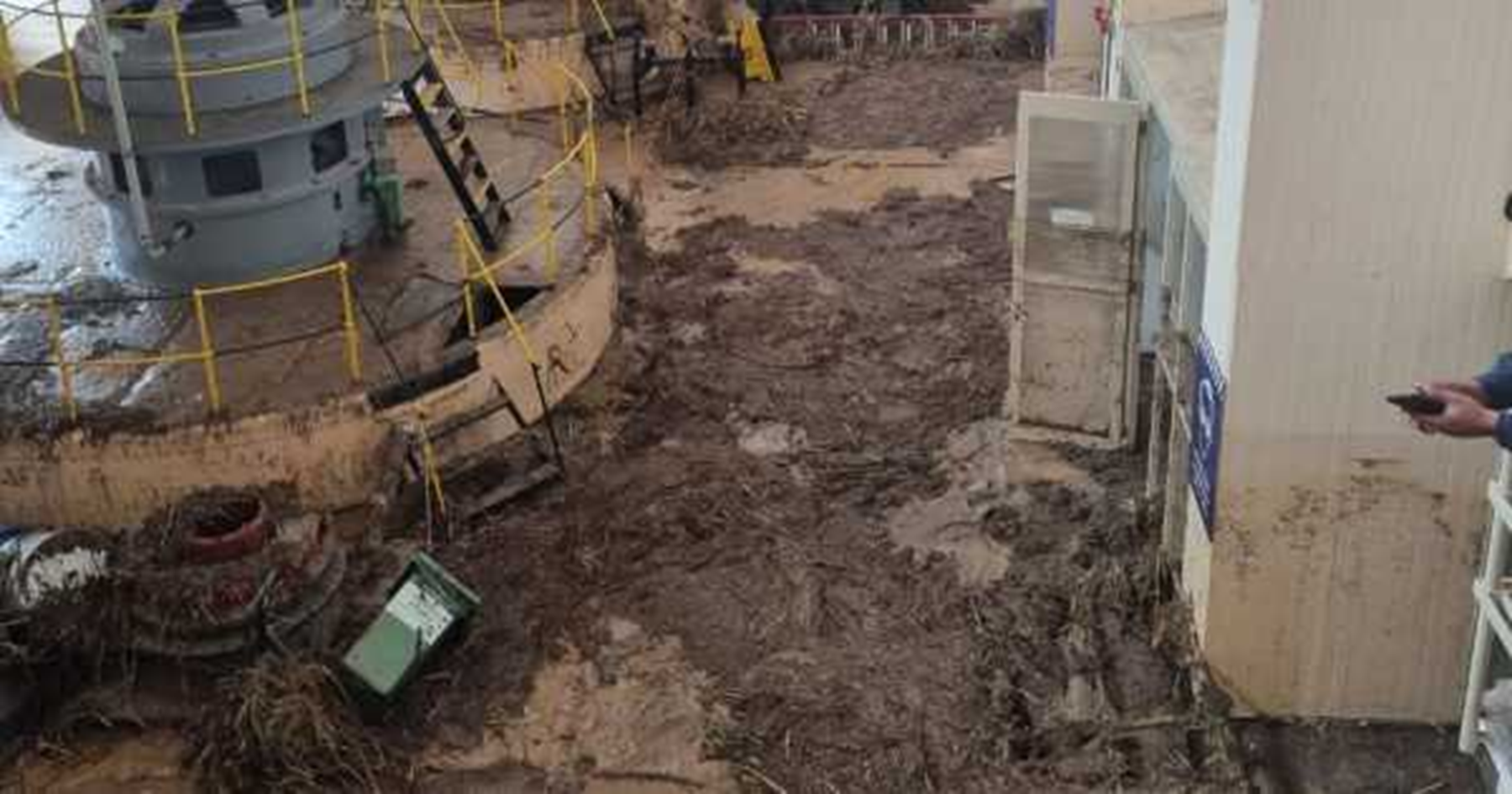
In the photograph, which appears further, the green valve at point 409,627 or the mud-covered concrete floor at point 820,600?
the green valve at point 409,627

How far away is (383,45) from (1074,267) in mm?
6024

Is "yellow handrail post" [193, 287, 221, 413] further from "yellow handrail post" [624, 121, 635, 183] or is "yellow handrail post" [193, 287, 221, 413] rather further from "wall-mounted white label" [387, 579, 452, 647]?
"yellow handrail post" [624, 121, 635, 183]

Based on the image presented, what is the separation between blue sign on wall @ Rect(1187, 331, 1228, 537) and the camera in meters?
9.59

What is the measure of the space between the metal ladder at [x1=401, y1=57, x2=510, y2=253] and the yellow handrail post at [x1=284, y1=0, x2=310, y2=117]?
2.79 feet

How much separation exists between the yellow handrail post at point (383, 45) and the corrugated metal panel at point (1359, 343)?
8.02 metres

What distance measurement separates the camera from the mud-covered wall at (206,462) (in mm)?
12227

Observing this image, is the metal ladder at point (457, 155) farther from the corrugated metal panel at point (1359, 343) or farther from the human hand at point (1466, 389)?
the human hand at point (1466, 389)

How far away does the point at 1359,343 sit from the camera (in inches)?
361

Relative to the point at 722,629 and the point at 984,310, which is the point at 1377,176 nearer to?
the point at 722,629

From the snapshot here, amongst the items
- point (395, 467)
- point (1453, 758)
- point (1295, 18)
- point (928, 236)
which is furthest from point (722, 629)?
point (928, 236)

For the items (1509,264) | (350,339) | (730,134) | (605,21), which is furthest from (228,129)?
(605,21)

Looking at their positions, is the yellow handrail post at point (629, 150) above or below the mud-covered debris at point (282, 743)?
above

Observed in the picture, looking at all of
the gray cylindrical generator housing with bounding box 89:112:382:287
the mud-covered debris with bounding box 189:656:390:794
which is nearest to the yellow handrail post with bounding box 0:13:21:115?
the gray cylindrical generator housing with bounding box 89:112:382:287

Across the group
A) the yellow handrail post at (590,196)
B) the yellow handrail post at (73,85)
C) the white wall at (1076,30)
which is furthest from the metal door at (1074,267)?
the yellow handrail post at (73,85)
